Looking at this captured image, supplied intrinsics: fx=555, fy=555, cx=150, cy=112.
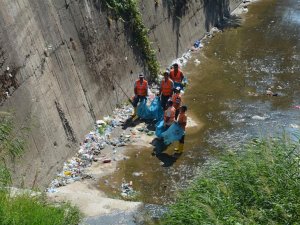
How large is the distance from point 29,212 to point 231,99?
8.78 m

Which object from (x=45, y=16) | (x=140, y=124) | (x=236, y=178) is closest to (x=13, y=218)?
(x=236, y=178)

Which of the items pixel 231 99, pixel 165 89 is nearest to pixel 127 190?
pixel 165 89

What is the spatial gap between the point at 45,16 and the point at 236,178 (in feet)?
18.9

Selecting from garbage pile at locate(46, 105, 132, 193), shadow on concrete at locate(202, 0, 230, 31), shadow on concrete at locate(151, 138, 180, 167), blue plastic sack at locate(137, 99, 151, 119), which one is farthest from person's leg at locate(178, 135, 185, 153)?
shadow on concrete at locate(202, 0, 230, 31)

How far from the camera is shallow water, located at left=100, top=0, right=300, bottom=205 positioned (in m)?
10.9

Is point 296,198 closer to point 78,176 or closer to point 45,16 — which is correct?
point 78,176

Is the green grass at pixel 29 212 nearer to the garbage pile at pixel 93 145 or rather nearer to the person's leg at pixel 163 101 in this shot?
the garbage pile at pixel 93 145

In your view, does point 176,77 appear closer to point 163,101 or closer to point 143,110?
point 163,101

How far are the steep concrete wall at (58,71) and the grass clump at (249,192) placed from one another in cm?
240

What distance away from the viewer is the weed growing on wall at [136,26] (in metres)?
14.2

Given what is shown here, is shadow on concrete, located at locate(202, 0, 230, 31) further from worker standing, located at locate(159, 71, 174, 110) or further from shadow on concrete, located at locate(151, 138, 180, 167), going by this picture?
shadow on concrete, located at locate(151, 138, 180, 167)

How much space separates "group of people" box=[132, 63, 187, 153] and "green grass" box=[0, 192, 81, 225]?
4.86 m

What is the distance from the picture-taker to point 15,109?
985 centimetres

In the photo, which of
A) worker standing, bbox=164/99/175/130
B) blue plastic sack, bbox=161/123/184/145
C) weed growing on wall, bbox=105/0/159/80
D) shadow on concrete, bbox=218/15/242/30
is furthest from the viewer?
shadow on concrete, bbox=218/15/242/30
